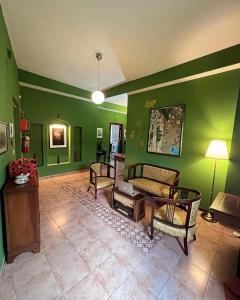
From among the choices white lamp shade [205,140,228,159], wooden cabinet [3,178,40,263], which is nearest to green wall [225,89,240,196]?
white lamp shade [205,140,228,159]

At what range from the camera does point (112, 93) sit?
4.86 meters

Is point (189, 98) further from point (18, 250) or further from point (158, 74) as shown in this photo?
point (18, 250)

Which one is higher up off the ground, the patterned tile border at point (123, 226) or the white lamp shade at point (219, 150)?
the white lamp shade at point (219, 150)

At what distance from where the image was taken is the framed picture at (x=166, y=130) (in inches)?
132

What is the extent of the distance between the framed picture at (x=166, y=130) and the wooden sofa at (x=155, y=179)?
46 centimetres

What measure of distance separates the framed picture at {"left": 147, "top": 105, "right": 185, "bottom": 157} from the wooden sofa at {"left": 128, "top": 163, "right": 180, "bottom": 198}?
0.46 m

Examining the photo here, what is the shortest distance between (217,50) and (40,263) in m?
4.34

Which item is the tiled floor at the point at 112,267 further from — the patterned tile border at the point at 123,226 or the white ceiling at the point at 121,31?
the white ceiling at the point at 121,31

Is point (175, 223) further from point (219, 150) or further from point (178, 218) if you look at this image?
point (219, 150)

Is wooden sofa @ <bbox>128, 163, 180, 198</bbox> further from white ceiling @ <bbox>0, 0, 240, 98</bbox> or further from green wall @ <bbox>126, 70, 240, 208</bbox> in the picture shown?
white ceiling @ <bbox>0, 0, 240, 98</bbox>

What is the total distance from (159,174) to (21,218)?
296 centimetres

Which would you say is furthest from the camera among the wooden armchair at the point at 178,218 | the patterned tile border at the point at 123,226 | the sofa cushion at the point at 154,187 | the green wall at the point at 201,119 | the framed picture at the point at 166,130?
the framed picture at the point at 166,130

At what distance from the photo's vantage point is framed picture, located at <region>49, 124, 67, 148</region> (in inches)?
191

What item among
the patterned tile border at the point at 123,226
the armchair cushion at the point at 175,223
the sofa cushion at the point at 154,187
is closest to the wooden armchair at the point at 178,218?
the armchair cushion at the point at 175,223
